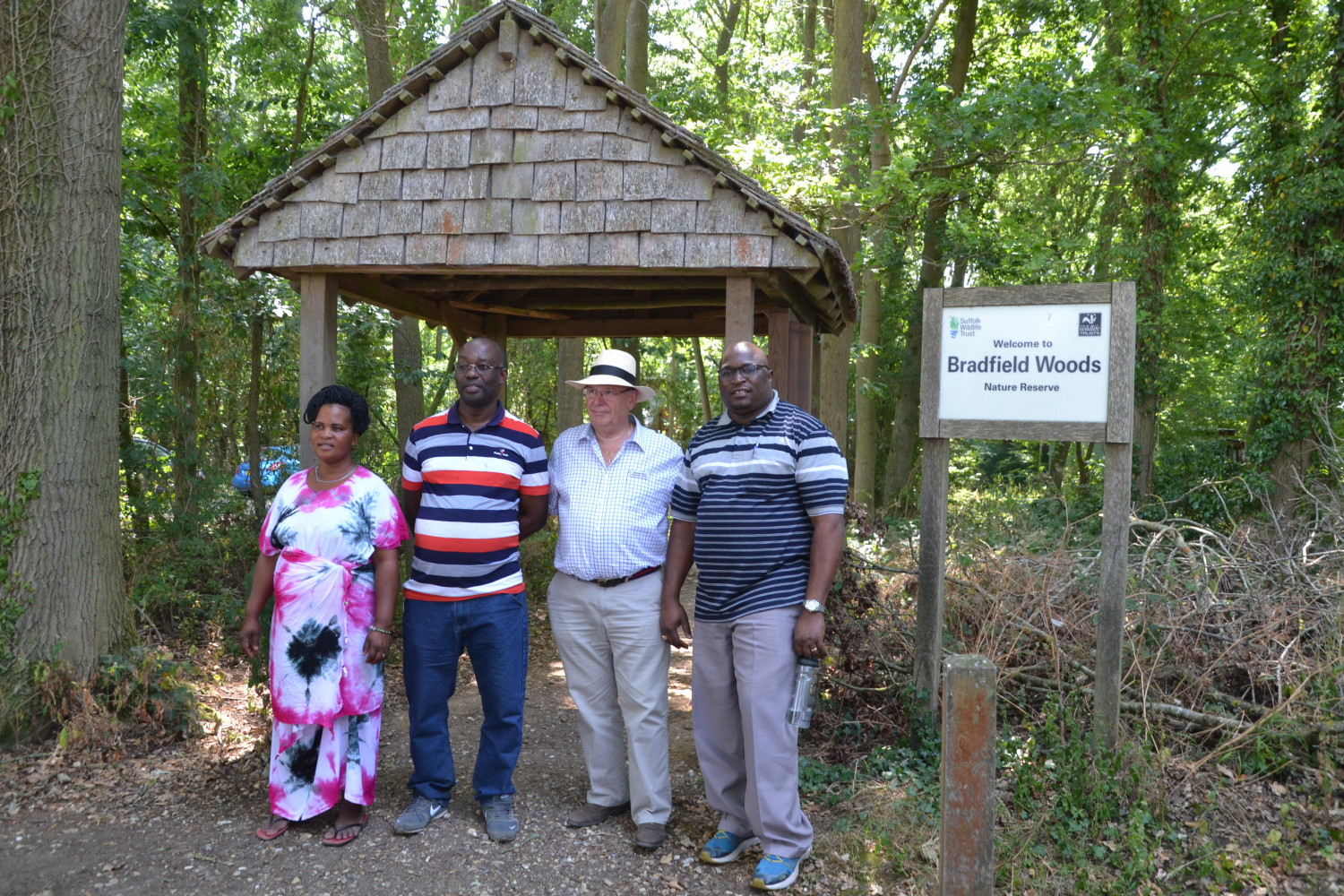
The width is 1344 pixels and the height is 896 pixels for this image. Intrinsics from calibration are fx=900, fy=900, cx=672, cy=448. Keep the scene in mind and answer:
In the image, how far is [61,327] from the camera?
4.93 meters

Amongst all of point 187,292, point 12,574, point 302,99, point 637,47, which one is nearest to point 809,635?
point 12,574

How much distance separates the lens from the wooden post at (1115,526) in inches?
165

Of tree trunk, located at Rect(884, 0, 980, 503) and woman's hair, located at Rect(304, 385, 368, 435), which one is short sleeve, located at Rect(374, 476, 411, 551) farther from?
tree trunk, located at Rect(884, 0, 980, 503)

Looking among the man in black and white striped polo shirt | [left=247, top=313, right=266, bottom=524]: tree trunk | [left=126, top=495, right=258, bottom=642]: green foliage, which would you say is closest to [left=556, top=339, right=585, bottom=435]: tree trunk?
[left=247, top=313, right=266, bottom=524]: tree trunk

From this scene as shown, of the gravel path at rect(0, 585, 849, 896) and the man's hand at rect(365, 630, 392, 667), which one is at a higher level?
the man's hand at rect(365, 630, 392, 667)

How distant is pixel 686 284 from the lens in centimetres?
557

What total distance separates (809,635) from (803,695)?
0.24 metres

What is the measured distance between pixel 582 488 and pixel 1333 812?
3687mm

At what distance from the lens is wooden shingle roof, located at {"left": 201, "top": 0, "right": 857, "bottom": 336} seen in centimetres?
459

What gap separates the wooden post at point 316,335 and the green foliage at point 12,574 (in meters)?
1.44

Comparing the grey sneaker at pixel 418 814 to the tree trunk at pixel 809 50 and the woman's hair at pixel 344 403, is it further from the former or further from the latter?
the tree trunk at pixel 809 50

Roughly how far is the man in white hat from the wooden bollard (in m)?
1.60

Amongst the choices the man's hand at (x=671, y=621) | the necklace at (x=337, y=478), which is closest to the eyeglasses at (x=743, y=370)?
the man's hand at (x=671, y=621)

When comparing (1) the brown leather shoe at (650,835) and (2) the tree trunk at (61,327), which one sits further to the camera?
(2) the tree trunk at (61,327)
